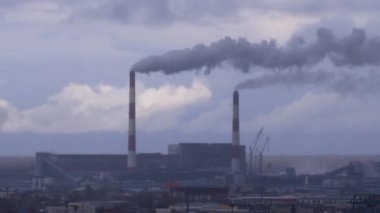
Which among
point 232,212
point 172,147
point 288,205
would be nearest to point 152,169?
point 172,147

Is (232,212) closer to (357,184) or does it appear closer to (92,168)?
(357,184)

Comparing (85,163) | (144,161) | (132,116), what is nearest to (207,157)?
(144,161)

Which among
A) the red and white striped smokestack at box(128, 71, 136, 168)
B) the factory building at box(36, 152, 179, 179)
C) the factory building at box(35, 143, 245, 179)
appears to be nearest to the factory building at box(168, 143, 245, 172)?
the factory building at box(35, 143, 245, 179)

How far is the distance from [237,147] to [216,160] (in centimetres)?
1177

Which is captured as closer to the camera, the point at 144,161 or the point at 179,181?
the point at 179,181

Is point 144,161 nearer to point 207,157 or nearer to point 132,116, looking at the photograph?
point 207,157

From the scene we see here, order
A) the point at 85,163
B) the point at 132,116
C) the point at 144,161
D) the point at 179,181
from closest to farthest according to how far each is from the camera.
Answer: the point at 132,116, the point at 179,181, the point at 144,161, the point at 85,163

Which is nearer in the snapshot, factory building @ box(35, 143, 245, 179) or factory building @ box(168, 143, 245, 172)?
factory building @ box(35, 143, 245, 179)

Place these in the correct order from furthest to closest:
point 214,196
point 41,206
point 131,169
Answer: point 131,169
point 214,196
point 41,206

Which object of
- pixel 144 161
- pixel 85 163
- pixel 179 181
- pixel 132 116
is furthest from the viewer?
pixel 85 163

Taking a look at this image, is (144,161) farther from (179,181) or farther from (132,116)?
(132,116)

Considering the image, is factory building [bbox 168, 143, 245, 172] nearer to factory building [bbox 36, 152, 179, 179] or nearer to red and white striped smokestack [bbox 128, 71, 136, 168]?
factory building [bbox 36, 152, 179, 179]

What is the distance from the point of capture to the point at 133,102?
204ft

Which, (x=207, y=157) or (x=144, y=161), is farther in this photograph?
(x=207, y=157)
